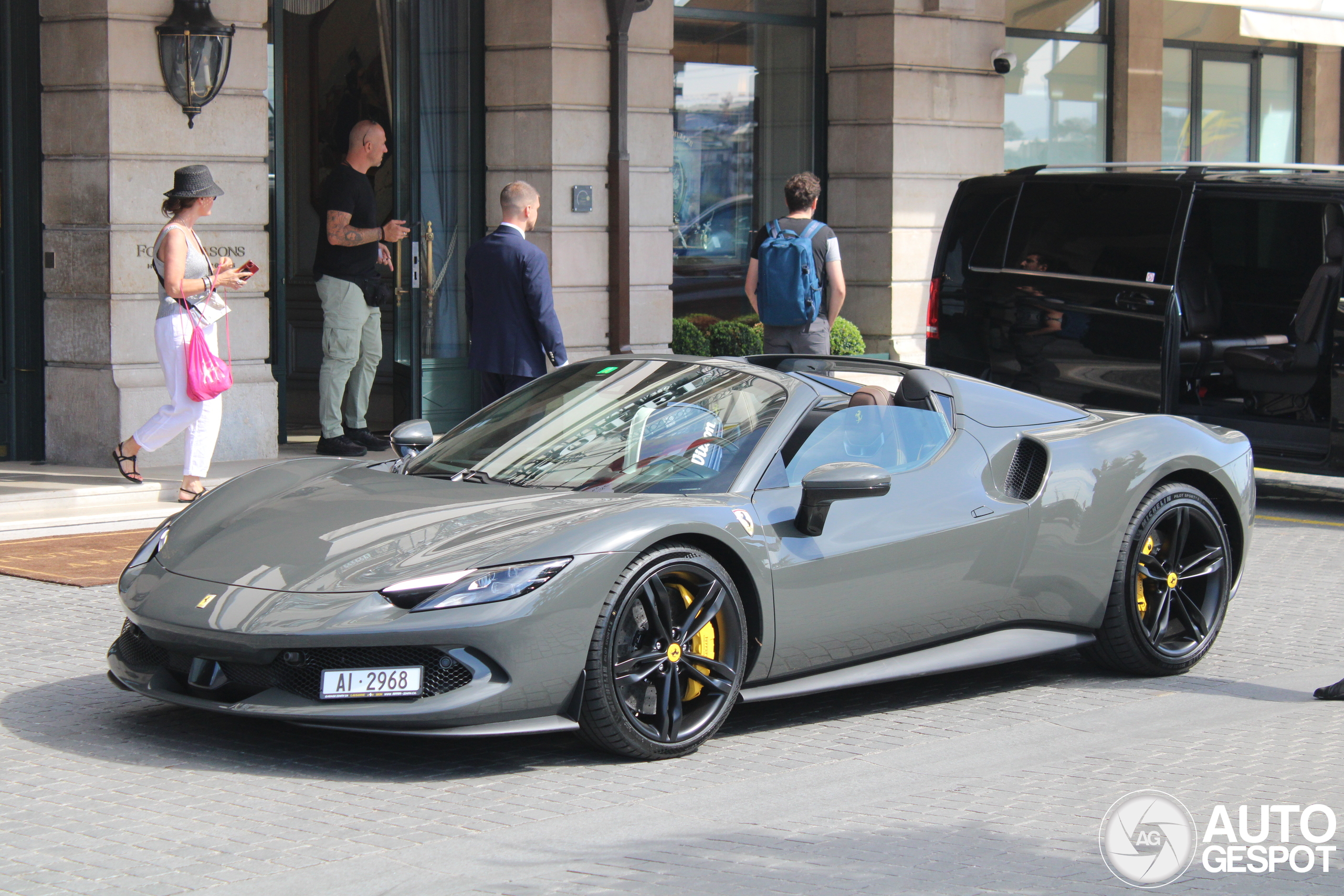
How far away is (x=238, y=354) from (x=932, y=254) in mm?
7011

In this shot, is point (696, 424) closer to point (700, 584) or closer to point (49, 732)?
point (700, 584)

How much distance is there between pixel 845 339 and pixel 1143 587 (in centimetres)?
864

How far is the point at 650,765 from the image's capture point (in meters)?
5.32

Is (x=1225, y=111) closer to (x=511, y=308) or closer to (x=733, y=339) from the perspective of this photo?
(x=733, y=339)

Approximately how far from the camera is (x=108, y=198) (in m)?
11.5

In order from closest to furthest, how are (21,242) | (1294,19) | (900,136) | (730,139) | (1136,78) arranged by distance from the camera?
(21,242)
(730,139)
(900,136)
(1294,19)
(1136,78)

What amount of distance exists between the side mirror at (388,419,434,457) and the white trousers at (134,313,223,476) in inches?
148

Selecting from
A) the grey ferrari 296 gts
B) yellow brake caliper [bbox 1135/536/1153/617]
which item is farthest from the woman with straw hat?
yellow brake caliper [bbox 1135/536/1153/617]

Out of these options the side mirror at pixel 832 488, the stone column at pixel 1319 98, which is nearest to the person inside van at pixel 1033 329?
the side mirror at pixel 832 488

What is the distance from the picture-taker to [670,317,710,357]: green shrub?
14.8 metres

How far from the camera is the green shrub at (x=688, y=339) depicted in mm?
14758

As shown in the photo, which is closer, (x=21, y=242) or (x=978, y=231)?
(x=21, y=242)

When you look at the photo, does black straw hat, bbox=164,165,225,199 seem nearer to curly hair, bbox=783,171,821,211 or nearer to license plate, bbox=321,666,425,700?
curly hair, bbox=783,171,821,211

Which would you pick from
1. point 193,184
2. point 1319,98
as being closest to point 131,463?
point 193,184
